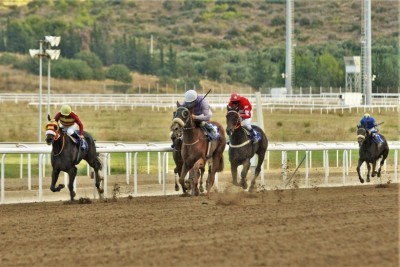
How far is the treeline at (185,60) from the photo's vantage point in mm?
83250

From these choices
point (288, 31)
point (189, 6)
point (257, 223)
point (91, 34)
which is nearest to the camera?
point (257, 223)

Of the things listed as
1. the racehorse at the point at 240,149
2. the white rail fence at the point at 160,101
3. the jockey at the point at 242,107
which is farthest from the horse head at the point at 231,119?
the white rail fence at the point at 160,101

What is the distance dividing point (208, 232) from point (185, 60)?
94.1 metres

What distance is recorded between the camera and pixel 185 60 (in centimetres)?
10425

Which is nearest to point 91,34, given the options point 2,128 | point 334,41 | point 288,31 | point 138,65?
point 138,65

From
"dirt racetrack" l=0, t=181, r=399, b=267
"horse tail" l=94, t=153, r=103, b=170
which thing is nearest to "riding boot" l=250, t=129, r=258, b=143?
"dirt racetrack" l=0, t=181, r=399, b=267

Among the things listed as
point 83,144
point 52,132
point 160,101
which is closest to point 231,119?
point 83,144

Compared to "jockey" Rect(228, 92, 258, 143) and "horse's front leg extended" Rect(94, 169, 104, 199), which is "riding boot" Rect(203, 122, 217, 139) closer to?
"jockey" Rect(228, 92, 258, 143)

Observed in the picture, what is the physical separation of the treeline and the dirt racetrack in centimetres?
5883

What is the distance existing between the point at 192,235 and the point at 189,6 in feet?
466

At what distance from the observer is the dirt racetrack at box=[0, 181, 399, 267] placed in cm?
848

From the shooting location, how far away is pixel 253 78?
92750 mm

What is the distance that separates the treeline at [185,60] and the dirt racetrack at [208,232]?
58829 mm

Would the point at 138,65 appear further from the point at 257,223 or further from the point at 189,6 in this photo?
the point at 257,223
